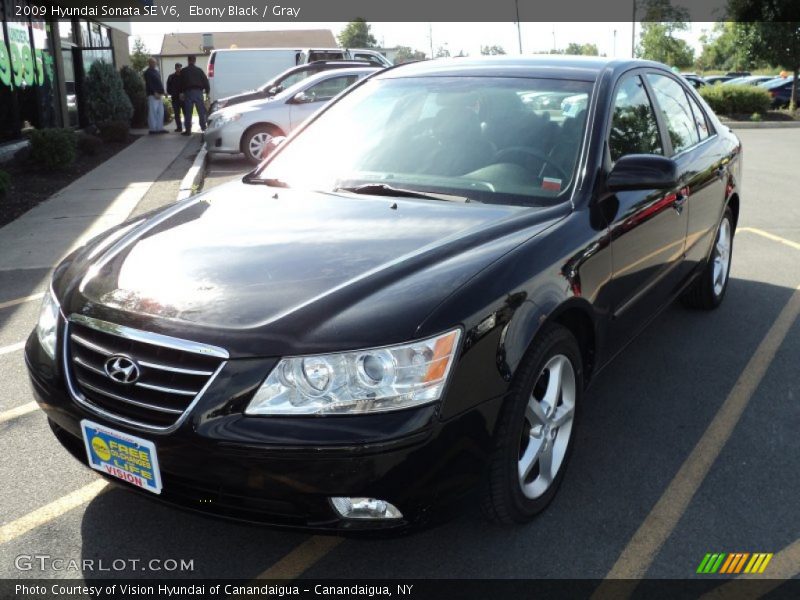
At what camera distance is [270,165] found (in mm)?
4242

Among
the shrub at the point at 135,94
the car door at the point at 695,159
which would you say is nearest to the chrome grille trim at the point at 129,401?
the car door at the point at 695,159

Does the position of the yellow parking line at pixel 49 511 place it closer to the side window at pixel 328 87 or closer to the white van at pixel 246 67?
the side window at pixel 328 87

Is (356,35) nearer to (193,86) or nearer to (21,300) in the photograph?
(193,86)

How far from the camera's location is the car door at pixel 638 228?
3604 millimetres

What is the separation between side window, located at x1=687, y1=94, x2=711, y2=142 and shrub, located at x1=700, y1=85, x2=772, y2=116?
80.7 feet

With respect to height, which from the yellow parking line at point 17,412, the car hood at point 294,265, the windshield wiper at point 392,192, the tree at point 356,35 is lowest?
the yellow parking line at point 17,412

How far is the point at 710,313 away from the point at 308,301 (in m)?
3.95

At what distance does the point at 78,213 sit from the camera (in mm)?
9688

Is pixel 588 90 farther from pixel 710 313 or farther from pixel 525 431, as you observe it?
pixel 710 313

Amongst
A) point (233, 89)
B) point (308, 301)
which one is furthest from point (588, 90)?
point (233, 89)

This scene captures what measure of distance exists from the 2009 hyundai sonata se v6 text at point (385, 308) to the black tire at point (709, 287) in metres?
1.24

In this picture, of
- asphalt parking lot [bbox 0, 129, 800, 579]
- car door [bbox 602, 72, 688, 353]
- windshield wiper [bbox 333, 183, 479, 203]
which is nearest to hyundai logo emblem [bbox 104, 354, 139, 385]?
asphalt parking lot [bbox 0, 129, 800, 579]

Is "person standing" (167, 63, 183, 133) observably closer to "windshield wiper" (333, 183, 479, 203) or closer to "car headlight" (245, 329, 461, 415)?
"windshield wiper" (333, 183, 479, 203)

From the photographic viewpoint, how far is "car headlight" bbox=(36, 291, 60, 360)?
2.94 meters
